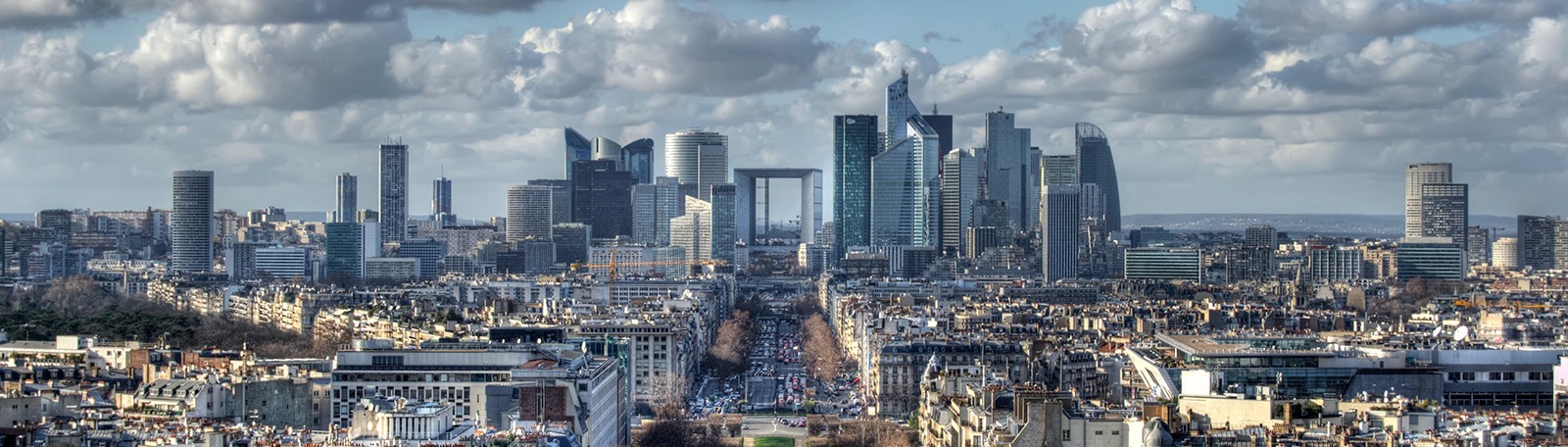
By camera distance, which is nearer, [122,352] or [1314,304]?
[122,352]

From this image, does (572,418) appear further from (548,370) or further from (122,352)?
(122,352)

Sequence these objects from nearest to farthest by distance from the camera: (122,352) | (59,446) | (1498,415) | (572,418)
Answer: (59,446)
(1498,415)
(572,418)
(122,352)

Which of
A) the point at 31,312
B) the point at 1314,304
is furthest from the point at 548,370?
the point at 1314,304

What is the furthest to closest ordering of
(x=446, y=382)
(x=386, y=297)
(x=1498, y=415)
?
(x=386, y=297)
(x=446, y=382)
(x=1498, y=415)

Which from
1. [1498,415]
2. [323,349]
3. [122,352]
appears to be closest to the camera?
[1498,415]

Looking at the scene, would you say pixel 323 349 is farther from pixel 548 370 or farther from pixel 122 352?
pixel 548 370

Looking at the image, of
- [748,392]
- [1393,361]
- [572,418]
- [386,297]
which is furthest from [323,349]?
[386,297]
